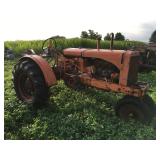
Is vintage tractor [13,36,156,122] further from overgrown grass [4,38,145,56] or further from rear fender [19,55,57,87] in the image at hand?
overgrown grass [4,38,145,56]

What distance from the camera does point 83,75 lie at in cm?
698

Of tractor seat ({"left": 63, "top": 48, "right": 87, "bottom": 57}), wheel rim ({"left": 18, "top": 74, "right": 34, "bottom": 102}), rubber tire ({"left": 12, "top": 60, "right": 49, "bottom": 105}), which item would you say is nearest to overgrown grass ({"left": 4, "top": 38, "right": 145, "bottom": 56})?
tractor seat ({"left": 63, "top": 48, "right": 87, "bottom": 57})

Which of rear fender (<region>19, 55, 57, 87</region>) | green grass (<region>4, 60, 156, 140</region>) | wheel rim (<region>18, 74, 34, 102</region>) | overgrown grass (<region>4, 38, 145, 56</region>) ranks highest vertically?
overgrown grass (<region>4, 38, 145, 56</region>)

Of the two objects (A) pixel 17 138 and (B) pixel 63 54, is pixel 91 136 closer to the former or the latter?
(A) pixel 17 138

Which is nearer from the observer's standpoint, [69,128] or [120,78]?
[69,128]

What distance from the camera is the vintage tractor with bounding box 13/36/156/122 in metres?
6.15

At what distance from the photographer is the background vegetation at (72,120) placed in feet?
18.7

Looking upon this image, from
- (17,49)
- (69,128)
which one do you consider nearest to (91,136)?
(69,128)

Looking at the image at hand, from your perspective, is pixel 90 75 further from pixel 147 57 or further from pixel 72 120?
pixel 147 57

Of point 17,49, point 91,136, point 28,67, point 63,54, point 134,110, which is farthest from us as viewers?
point 17,49

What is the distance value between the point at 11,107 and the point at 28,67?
3.21ft

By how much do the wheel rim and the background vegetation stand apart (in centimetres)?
21

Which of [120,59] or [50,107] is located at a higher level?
[120,59]

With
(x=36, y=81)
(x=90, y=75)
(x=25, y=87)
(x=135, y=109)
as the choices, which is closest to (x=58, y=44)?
(x=25, y=87)
